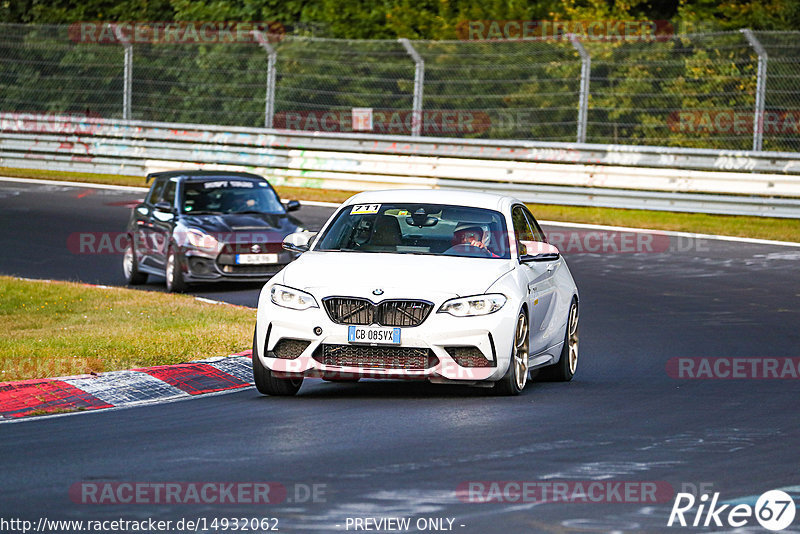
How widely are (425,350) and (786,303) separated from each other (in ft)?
25.1

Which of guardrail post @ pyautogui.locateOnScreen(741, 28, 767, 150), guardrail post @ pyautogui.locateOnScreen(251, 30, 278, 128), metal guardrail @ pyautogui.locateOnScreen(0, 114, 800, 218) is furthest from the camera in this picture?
guardrail post @ pyautogui.locateOnScreen(251, 30, 278, 128)

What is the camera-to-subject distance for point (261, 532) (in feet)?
20.9

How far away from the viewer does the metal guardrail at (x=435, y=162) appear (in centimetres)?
2475

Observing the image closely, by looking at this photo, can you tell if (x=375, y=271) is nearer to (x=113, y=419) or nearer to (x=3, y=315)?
(x=113, y=419)

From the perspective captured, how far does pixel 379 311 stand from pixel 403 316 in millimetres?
164

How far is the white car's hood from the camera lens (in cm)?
993

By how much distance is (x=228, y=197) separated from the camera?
19156mm

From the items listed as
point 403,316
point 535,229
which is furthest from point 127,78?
point 403,316

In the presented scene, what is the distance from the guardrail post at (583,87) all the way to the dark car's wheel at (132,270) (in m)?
10.2

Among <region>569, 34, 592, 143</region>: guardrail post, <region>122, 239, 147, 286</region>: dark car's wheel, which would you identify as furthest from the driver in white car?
<region>569, 34, 592, 143</region>: guardrail post

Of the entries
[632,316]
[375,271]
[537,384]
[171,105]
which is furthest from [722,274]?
[171,105]

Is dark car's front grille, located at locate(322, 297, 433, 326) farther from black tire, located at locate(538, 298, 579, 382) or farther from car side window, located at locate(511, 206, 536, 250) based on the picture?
black tire, located at locate(538, 298, 579, 382)

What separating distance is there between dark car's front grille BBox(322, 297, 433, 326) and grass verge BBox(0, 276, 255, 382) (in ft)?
7.04

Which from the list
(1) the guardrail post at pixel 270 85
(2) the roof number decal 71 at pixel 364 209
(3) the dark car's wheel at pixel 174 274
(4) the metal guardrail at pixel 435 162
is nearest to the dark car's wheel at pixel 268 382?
(2) the roof number decal 71 at pixel 364 209
